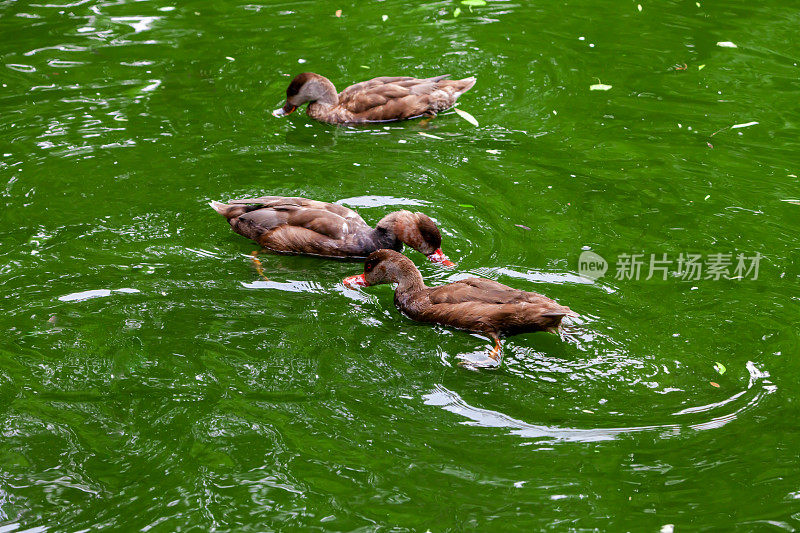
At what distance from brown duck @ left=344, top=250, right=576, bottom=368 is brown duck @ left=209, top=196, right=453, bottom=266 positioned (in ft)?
1.90

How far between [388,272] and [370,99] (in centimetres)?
369

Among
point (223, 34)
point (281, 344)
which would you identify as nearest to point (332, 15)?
point (223, 34)

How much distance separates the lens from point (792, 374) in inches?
247

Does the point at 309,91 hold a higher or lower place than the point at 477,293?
higher

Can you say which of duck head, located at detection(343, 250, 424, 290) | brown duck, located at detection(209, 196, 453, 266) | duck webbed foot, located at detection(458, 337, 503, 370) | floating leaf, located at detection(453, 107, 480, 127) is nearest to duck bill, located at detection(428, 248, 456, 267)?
brown duck, located at detection(209, 196, 453, 266)

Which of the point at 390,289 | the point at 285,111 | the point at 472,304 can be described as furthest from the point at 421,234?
the point at 285,111

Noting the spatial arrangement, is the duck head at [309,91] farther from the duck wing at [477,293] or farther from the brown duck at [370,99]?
the duck wing at [477,293]

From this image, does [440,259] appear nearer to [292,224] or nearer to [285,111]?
[292,224]

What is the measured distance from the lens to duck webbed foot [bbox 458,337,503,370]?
6348 mm

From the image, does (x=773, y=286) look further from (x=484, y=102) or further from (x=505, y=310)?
(x=484, y=102)

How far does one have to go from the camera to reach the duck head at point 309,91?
34.7ft

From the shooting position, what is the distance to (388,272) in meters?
7.39

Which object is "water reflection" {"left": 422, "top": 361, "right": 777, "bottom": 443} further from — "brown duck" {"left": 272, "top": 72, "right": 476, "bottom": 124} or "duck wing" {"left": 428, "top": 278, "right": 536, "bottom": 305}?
"brown duck" {"left": 272, "top": 72, "right": 476, "bottom": 124}

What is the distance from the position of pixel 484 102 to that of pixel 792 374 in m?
5.66
